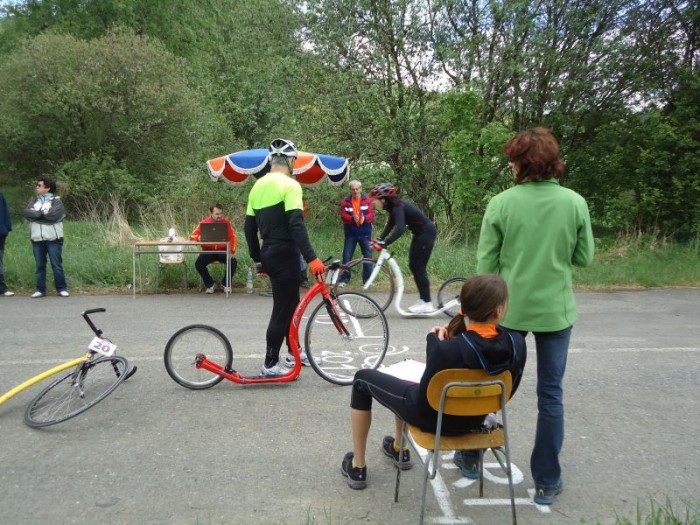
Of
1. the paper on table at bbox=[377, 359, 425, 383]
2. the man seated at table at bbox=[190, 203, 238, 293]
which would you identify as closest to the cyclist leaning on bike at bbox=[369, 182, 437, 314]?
the man seated at table at bbox=[190, 203, 238, 293]

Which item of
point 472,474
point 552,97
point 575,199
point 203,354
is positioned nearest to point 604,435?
point 472,474

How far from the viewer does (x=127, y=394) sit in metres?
4.89

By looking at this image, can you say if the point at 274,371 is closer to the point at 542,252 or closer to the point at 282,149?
the point at 282,149

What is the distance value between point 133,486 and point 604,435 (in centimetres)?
313

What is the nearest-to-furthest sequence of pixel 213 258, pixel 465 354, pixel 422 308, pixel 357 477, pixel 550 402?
pixel 465 354
pixel 550 402
pixel 357 477
pixel 422 308
pixel 213 258

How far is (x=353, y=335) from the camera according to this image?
17.6 feet

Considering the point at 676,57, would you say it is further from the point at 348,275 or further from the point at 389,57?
the point at 348,275

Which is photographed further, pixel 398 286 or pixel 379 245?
pixel 398 286

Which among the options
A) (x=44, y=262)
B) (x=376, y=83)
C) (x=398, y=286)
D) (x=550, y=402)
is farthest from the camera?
(x=376, y=83)

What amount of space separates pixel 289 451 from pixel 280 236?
5.71 ft

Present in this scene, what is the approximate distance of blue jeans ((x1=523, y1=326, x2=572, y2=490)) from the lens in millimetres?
3170

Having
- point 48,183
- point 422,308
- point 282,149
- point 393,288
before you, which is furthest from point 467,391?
point 48,183

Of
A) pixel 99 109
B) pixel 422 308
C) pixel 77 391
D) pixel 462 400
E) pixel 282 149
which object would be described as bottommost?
pixel 77 391

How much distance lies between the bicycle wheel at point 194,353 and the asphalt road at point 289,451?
4.6 inches
